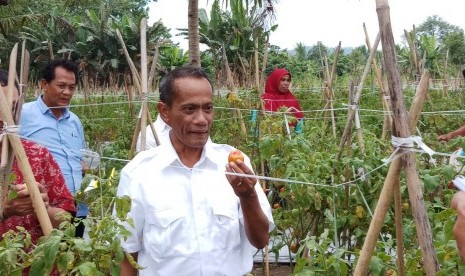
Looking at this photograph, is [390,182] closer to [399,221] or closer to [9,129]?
[399,221]

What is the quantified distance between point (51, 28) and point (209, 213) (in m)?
24.1

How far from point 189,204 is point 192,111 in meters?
0.27

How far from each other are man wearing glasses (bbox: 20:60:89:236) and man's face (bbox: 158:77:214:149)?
5.24ft

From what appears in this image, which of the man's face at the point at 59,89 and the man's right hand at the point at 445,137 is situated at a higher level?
the man's face at the point at 59,89

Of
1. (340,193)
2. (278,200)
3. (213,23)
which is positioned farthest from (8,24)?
(340,193)

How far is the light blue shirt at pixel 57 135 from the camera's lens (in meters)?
3.56

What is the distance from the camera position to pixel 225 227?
1944 mm

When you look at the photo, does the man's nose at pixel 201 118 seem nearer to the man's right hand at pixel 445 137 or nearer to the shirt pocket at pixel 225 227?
the shirt pocket at pixel 225 227

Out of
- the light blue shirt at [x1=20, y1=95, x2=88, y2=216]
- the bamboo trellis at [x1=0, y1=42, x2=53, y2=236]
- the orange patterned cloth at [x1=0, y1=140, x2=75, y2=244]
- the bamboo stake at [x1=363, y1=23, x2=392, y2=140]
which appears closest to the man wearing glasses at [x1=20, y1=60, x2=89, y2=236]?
the light blue shirt at [x1=20, y1=95, x2=88, y2=216]

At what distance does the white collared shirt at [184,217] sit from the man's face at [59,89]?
5.88 ft

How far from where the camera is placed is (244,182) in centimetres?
180

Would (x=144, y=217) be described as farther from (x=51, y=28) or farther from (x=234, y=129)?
(x=51, y=28)

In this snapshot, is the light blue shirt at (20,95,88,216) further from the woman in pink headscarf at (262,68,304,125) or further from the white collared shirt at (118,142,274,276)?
the woman in pink headscarf at (262,68,304,125)

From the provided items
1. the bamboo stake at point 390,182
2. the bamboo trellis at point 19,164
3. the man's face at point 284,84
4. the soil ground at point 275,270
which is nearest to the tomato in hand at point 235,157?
the bamboo stake at point 390,182
